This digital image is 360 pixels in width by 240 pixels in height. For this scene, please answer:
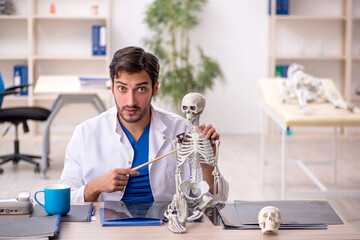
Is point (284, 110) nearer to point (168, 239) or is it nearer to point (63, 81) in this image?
point (63, 81)

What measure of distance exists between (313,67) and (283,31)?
1.71 feet

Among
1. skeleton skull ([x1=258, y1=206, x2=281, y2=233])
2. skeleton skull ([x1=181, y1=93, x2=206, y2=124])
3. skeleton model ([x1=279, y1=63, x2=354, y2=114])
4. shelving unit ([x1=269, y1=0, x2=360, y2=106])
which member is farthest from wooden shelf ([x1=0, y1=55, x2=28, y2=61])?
skeleton skull ([x1=258, y1=206, x2=281, y2=233])

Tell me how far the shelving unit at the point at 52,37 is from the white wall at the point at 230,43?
10.6 inches

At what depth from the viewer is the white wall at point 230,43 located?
19.2 ft

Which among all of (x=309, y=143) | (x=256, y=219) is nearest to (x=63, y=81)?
(x=309, y=143)

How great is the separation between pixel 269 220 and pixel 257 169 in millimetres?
3201

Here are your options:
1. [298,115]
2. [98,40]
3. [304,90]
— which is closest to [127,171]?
[298,115]

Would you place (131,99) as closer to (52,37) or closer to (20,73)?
(20,73)

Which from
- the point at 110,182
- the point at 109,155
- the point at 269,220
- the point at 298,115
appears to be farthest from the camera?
the point at 298,115

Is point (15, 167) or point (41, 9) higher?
point (41, 9)

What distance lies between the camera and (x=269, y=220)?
4.76 feet

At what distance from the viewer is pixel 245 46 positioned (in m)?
6.01

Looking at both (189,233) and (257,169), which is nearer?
(189,233)

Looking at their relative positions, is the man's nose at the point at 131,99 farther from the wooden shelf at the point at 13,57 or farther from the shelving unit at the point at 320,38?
the shelving unit at the point at 320,38
